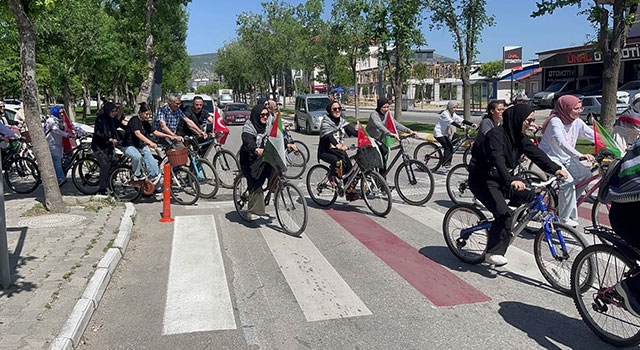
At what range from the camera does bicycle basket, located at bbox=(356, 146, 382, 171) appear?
27.6 ft

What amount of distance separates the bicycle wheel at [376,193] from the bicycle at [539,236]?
220 cm

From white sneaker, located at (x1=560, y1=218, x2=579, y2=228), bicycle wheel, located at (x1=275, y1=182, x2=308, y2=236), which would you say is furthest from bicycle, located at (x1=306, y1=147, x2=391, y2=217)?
white sneaker, located at (x1=560, y1=218, x2=579, y2=228)

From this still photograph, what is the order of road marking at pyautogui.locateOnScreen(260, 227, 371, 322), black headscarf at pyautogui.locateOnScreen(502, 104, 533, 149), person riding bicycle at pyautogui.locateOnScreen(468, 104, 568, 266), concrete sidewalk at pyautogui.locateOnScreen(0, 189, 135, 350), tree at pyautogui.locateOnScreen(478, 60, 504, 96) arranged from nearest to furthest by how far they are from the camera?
concrete sidewalk at pyautogui.locateOnScreen(0, 189, 135, 350)
road marking at pyautogui.locateOnScreen(260, 227, 371, 322)
person riding bicycle at pyautogui.locateOnScreen(468, 104, 568, 266)
black headscarf at pyautogui.locateOnScreen(502, 104, 533, 149)
tree at pyautogui.locateOnScreen(478, 60, 504, 96)

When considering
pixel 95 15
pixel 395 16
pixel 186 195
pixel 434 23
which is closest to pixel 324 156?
pixel 186 195

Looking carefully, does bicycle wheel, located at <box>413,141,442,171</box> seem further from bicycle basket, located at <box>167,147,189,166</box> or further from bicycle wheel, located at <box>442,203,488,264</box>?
bicycle wheel, located at <box>442,203,488,264</box>

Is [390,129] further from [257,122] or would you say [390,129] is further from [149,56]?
[149,56]

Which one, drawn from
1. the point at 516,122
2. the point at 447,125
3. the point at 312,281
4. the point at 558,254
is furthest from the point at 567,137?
the point at 447,125

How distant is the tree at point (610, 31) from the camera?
14.8 metres

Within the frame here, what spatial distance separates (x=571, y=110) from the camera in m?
6.81

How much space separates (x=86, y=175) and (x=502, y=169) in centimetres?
801

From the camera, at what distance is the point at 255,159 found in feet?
25.7

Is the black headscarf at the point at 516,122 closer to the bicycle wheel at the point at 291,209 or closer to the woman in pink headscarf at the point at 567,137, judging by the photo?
→ the woman in pink headscarf at the point at 567,137

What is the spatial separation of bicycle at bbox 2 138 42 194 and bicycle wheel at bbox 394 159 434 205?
22.9ft

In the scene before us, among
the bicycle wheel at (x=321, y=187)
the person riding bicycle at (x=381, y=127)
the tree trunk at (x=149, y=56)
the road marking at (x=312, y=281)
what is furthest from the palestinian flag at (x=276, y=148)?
the tree trunk at (x=149, y=56)
